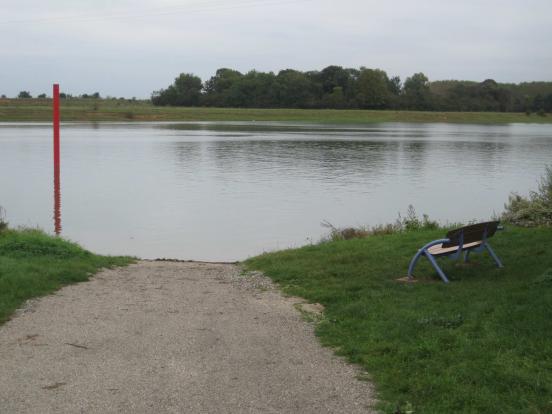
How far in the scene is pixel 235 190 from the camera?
23578 millimetres

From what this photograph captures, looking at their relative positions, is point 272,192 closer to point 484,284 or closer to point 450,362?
point 484,284

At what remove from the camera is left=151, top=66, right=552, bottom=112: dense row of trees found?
403 ft

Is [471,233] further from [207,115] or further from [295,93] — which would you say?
[295,93]

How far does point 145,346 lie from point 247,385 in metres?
1.26

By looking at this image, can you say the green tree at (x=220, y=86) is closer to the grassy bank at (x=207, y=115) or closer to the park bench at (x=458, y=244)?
the grassy bank at (x=207, y=115)

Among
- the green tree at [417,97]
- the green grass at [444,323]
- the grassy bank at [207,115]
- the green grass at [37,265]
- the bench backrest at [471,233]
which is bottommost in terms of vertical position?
the green grass at [37,265]

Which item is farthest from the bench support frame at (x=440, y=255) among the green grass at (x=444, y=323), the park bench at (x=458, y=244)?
the green grass at (x=444, y=323)

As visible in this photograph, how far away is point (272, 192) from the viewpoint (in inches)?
904

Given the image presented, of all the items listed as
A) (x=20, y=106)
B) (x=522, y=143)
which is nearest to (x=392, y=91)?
(x=20, y=106)

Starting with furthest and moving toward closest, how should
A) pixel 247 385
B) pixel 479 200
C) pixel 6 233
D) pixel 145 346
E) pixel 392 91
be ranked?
pixel 392 91 < pixel 479 200 < pixel 6 233 < pixel 145 346 < pixel 247 385

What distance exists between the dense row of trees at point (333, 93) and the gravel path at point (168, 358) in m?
115

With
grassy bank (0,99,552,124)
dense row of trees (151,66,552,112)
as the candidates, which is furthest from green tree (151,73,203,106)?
grassy bank (0,99,552,124)

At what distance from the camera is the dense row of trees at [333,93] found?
403 feet

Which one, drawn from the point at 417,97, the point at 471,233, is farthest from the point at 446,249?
the point at 417,97
